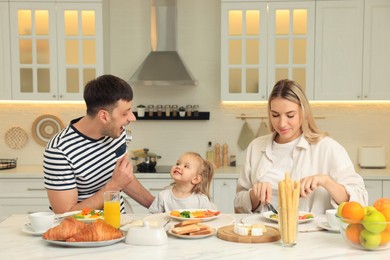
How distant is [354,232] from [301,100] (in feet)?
3.17

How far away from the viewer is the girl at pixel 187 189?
3171 mm

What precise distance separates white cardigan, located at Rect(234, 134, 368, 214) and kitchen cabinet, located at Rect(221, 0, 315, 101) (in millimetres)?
2054

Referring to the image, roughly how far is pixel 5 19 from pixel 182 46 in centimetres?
164

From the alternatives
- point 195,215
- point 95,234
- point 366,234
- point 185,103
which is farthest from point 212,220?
point 185,103

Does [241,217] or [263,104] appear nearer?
[241,217]

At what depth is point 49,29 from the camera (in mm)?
5293

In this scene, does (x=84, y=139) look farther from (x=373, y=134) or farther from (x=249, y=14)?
(x=373, y=134)

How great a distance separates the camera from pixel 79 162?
3049mm

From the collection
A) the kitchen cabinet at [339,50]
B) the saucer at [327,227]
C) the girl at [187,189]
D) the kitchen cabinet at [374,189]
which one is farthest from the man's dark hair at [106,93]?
the kitchen cabinet at [374,189]

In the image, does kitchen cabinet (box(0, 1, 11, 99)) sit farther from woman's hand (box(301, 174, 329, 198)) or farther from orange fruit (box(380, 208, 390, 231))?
orange fruit (box(380, 208, 390, 231))

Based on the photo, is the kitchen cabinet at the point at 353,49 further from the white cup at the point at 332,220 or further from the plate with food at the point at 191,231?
the plate with food at the point at 191,231

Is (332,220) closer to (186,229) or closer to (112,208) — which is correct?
(186,229)

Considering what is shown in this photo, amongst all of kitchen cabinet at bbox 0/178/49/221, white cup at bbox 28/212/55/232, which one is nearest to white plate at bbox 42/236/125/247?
white cup at bbox 28/212/55/232

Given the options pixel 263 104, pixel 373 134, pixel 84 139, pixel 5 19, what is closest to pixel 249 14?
pixel 263 104
